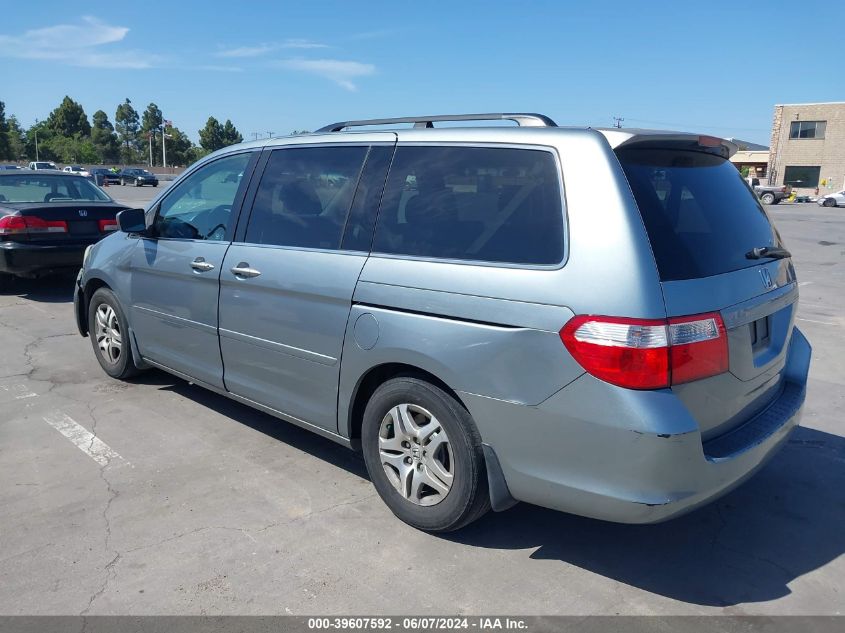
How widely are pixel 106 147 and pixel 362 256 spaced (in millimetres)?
99409

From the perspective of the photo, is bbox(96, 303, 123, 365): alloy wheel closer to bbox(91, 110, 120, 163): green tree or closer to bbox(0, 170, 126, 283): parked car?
bbox(0, 170, 126, 283): parked car

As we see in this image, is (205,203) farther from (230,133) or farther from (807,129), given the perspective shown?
Answer: (230,133)

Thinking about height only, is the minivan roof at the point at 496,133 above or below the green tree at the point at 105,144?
below

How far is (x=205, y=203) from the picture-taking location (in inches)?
188

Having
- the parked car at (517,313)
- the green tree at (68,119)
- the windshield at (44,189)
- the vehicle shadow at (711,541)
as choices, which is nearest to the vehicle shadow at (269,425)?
the parked car at (517,313)

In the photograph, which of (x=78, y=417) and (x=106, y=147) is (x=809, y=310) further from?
(x=106, y=147)

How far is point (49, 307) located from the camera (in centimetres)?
884

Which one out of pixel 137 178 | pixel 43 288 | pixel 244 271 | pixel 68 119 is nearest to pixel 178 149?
pixel 68 119

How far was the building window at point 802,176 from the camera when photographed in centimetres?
5900

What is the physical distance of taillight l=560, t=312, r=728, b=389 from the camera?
2631mm

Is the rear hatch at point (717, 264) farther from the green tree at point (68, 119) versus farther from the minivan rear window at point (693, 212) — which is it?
the green tree at point (68, 119)

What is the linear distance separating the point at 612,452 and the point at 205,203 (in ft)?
10.8

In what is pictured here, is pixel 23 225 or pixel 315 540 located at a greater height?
pixel 23 225

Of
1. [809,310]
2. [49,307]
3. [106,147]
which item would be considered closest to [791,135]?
[809,310]
